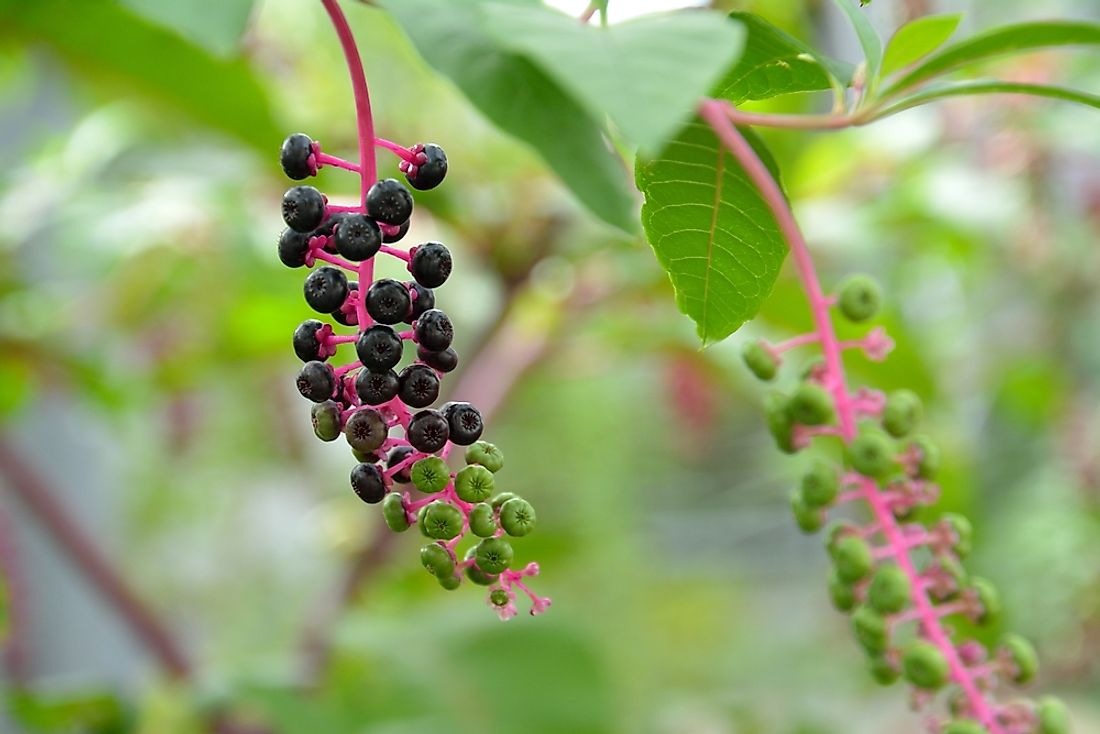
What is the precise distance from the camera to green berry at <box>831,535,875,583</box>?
0.40 m

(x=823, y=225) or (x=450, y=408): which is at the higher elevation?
(x=823, y=225)

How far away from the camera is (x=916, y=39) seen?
0.36m

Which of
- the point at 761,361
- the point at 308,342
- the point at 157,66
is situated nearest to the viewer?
the point at 308,342

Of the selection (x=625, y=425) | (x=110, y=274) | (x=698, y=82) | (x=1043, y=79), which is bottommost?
(x=698, y=82)

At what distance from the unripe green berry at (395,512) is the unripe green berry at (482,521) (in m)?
0.02

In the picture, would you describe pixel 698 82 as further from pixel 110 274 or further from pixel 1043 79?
pixel 1043 79

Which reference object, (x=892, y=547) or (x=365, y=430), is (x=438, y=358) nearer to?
(x=365, y=430)

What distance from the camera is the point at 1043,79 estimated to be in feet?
3.71

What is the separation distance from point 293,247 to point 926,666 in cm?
25

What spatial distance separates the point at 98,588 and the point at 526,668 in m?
0.41

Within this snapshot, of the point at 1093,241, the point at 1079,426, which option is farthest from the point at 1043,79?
the point at 1079,426

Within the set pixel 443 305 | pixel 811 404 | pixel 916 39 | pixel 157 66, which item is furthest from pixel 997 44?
pixel 443 305

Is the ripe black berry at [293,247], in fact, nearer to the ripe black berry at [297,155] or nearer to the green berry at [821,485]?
the ripe black berry at [297,155]

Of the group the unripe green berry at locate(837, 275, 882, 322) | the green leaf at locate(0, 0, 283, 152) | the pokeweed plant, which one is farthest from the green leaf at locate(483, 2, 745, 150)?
the green leaf at locate(0, 0, 283, 152)
